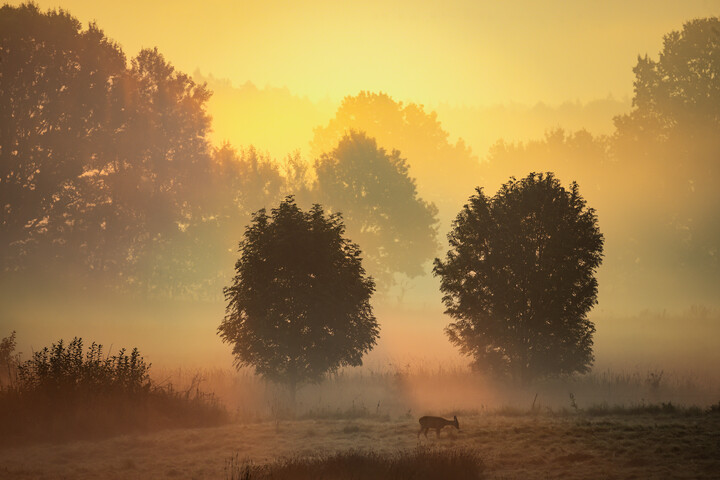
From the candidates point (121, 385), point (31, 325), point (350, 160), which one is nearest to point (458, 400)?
point (121, 385)

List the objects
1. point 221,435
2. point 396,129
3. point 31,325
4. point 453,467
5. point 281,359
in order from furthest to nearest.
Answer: point 396,129 < point 31,325 < point 281,359 < point 221,435 < point 453,467

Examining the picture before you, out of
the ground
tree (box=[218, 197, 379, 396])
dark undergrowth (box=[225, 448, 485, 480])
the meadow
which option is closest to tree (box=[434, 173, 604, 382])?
the meadow

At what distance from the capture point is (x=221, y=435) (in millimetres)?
17359

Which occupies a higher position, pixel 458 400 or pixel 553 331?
pixel 553 331

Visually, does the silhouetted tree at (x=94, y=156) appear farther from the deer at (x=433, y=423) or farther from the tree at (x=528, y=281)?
the deer at (x=433, y=423)

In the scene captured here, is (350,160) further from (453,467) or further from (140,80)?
(453,467)

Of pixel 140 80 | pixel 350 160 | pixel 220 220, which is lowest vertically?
pixel 220 220

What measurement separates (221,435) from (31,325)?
1221 inches

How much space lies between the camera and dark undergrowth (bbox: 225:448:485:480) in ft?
41.3

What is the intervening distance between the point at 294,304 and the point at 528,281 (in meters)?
9.07

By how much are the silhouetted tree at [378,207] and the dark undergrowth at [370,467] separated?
41.2m

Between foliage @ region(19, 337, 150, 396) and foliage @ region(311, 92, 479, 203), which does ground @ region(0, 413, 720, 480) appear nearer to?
foliage @ region(19, 337, 150, 396)

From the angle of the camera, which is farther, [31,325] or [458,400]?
[31,325]

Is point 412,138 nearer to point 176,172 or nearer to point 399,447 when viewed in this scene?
point 176,172
